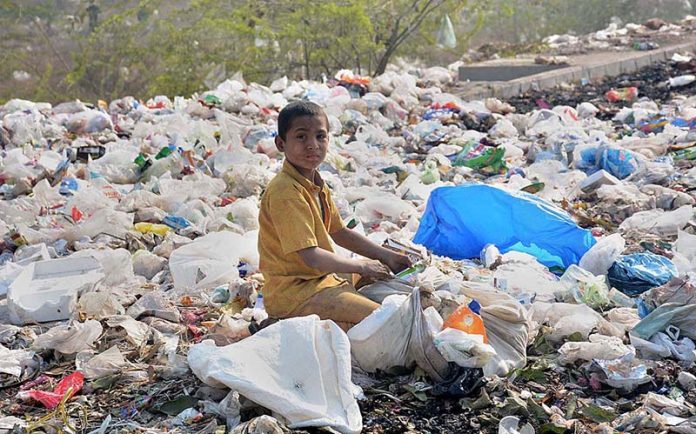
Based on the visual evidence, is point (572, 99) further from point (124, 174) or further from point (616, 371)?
point (616, 371)

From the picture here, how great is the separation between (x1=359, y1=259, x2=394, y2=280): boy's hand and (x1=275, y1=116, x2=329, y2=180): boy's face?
14.5 inches

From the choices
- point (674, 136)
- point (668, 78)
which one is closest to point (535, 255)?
point (674, 136)

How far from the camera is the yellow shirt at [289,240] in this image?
2.83 meters

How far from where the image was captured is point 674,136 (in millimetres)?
6254

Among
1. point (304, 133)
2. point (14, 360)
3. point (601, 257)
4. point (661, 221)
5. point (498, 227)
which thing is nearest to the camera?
point (304, 133)

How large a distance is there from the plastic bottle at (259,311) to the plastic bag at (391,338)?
518 mm

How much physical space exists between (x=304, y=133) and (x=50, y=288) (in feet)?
4.68

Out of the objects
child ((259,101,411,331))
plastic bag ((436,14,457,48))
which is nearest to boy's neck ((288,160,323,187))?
child ((259,101,411,331))

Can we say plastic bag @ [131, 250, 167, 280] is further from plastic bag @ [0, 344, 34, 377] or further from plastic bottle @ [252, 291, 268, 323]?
plastic bag @ [0, 344, 34, 377]

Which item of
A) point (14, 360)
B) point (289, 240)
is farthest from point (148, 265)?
point (289, 240)

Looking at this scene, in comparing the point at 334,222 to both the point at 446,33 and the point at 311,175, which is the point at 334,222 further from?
the point at 446,33

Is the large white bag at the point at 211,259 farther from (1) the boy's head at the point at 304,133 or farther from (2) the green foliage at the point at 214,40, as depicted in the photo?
(2) the green foliage at the point at 214,40

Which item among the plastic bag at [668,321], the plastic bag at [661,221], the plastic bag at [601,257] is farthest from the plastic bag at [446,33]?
the plastic bag at [668,321]

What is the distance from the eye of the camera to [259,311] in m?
3.27
